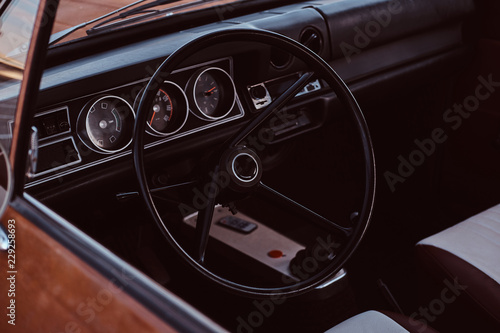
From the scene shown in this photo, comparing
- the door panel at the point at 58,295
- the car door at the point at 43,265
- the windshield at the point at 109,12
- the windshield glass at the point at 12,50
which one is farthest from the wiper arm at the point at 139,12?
the door panel at the point at 58,295

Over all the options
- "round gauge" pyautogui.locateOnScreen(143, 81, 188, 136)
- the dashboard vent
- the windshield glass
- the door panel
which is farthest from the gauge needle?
the door panel

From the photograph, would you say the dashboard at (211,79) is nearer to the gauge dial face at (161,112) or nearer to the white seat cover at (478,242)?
the gauge dial face at (161,112)

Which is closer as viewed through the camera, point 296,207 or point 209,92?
point 296,207

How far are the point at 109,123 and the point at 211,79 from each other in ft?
1.24

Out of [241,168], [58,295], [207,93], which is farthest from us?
[207,93]

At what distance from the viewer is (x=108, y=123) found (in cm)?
168

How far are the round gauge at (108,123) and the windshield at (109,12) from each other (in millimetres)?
248

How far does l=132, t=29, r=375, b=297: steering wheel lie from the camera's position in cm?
134

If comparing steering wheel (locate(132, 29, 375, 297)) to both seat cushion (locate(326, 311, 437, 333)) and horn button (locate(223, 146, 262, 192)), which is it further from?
seat cushion (locate(326, 311, 437, 333))

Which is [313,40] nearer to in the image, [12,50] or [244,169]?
[244,169]

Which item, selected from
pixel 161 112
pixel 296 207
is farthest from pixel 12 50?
pixel 296 207

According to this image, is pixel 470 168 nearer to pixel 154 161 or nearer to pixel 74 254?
pixel 154 161

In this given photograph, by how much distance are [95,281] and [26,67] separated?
0.38 metres

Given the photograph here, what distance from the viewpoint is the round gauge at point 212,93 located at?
1.85m
